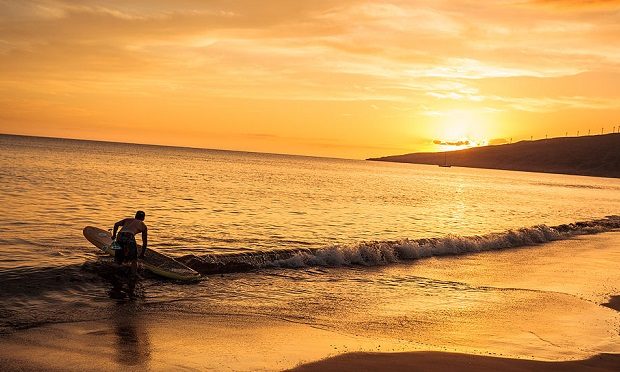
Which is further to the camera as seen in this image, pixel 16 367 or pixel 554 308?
pixel 554 308

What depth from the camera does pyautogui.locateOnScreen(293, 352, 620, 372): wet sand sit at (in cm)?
995

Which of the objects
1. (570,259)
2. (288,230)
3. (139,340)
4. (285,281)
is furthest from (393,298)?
(288,230)

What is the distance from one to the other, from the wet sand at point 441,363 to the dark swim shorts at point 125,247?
904cm

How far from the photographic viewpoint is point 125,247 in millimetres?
17125

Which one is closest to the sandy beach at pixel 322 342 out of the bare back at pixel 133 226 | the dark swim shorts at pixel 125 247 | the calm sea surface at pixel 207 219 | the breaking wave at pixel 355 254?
the dark swim shorts at pixel 125 247

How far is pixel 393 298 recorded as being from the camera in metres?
16.5

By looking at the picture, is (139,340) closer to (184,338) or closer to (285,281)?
(184,338)

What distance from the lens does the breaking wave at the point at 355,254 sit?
20520 millimetres

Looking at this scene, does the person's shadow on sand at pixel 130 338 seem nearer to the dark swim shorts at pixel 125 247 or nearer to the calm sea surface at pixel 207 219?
the dark swim shorts at pixel 125 247

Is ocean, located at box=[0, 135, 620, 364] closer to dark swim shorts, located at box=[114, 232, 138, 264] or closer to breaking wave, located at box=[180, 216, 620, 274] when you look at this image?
breaking wave, located at box=[180, 216, 620, 274]

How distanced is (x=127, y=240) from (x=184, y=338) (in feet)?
21.2

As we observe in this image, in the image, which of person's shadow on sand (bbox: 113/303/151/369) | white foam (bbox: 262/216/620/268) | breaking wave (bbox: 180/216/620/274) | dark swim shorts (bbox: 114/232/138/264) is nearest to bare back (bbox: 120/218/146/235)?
dark swim shorts (bbox: 114/232/138/264)

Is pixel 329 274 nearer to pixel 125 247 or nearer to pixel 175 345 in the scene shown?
pixel 125 247

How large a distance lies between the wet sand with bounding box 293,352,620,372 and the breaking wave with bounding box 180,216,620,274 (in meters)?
10.1
